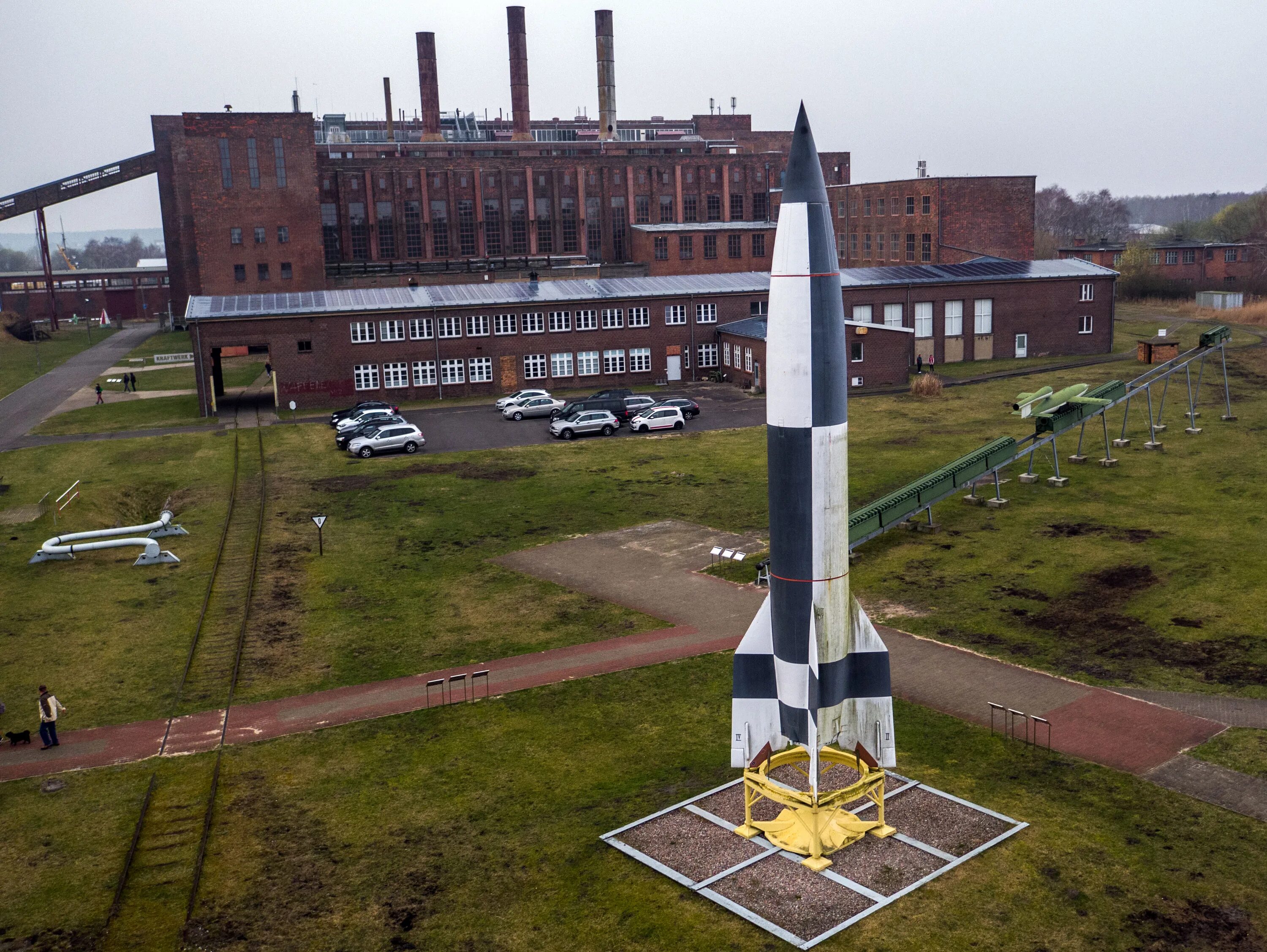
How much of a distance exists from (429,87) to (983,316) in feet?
208

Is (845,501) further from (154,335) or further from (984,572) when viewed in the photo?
(154,335)

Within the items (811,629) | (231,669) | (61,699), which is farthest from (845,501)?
(61,699)

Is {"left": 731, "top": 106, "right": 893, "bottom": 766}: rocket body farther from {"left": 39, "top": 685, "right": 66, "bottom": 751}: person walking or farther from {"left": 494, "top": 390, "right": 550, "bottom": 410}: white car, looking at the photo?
{"left": 494, "top": 390, "right": 550, "bottom": 410}: white car

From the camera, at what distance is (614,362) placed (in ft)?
243

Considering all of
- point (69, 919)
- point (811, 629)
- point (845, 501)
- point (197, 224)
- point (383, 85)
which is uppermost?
point (383, 85)

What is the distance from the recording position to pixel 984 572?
33.9 metres

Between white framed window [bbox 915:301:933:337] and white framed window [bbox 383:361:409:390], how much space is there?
34590mm

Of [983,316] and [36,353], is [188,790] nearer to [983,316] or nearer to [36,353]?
[983,316]

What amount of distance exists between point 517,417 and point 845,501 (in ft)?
151

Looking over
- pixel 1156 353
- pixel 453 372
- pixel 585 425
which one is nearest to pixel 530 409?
pixel 585 425

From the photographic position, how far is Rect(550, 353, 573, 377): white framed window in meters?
72.7

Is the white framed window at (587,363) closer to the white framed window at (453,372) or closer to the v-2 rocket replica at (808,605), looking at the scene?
the white framed window at (453,372)

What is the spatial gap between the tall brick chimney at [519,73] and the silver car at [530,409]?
58.4 m

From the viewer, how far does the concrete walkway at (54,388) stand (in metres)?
65.2
